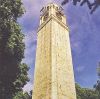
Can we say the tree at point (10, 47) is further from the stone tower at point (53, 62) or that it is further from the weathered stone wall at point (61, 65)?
the weathered stone wall at point (61, 65)

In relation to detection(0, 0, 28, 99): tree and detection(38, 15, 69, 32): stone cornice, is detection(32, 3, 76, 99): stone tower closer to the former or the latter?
detection(38, 15, 69, 32): stone cornice

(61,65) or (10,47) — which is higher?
(61,65)

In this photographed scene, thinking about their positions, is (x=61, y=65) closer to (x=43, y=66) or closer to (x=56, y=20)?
(x=43, y=66)

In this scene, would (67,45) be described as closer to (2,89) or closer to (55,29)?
(55,29)

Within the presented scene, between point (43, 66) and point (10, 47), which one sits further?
point (43, 66)

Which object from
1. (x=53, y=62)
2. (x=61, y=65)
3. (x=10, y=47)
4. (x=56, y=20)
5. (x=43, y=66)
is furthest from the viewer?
(x=56, y=20)

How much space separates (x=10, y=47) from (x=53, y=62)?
714 cm

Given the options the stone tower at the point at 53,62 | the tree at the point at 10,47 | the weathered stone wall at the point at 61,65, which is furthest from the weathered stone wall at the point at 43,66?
the tree at the point at 10,47

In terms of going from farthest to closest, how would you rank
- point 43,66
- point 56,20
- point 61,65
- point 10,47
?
point 56,20 → point 43,66 → point 61,65 → point 10,47

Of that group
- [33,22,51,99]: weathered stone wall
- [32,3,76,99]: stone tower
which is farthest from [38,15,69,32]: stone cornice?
[33,22,51,99]: weathered stone wall

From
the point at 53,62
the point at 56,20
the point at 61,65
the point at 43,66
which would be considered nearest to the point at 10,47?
the point at 53,62

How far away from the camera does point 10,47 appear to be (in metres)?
18.6

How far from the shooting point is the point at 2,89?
63.7ft

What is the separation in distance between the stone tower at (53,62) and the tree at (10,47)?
328cm
